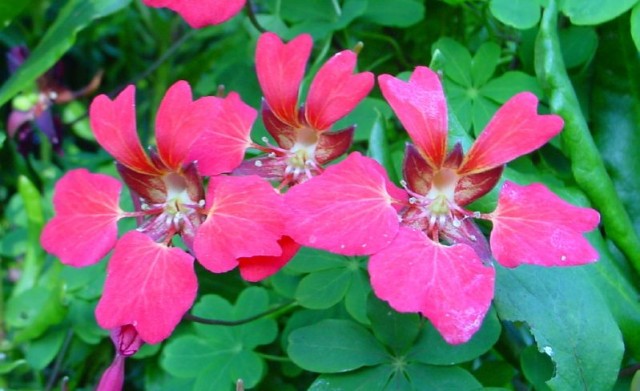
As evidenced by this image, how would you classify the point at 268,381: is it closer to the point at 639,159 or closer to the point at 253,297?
the point at 253,297

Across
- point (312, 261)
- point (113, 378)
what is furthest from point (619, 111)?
point (113, 378)

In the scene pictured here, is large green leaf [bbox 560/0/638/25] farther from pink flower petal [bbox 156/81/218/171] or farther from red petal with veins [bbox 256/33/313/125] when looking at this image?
A: pink flower petal [bbox 156/81/218/171]

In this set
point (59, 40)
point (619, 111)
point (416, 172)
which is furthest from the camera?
point (59, 40)

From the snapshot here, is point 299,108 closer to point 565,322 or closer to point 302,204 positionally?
point 302,204

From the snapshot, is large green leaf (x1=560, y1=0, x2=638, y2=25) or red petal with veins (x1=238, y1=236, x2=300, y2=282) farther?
large green leaf (x1=560, y1=0, x2=638, y2=25)

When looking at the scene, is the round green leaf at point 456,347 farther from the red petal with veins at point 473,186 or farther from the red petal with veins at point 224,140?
the red petal with veins at point 224,140

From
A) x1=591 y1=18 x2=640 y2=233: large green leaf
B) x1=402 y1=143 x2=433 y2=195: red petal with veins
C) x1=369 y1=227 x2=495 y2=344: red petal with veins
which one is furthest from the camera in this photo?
x1=591 y1=18 x2=640 y2=233: large green leaf

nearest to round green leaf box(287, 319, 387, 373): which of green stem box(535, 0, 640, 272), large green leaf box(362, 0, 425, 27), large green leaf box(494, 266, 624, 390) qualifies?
large green leaf box(494, 266, 624, 390)
